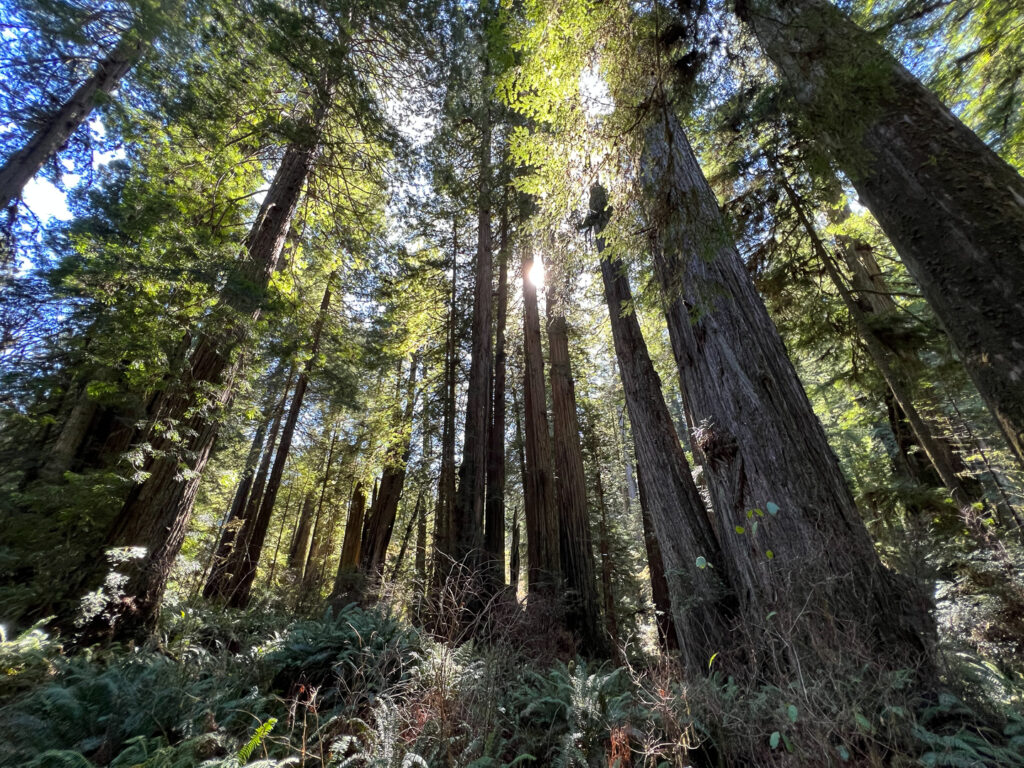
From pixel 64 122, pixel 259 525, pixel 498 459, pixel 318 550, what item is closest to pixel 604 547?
pixel 498 459

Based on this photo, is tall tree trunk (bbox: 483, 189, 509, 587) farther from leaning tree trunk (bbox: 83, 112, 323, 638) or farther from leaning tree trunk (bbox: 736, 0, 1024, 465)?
leaning tree trunk (bbox: 736, 0, 1024, 465)

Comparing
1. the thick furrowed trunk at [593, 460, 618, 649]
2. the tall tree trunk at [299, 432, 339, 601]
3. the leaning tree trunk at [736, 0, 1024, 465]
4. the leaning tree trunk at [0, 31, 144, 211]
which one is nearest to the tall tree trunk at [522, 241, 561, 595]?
the thick furrowed trunk at [593, 460, 618, 649]

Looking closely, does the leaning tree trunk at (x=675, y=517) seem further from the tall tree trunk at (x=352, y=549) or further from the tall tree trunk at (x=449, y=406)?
the tall tree trunk at (x=352, y=549)

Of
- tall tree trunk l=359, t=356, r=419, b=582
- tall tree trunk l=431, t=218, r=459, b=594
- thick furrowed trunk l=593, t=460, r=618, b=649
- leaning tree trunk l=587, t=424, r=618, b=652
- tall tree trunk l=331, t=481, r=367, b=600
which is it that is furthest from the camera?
leaning tree trunk l=587, t=424, r=618, b=652

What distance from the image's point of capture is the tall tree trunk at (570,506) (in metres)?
6.71

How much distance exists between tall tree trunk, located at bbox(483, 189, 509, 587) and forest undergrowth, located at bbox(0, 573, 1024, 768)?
3.41 meters

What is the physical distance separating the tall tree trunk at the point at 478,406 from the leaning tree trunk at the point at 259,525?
3.13 meters

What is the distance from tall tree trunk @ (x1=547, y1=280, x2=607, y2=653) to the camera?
6711mm

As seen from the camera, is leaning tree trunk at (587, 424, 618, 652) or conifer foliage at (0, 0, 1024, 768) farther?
leaning tree trunk at (587, 424, 618, 652)

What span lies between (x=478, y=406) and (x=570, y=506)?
276cm

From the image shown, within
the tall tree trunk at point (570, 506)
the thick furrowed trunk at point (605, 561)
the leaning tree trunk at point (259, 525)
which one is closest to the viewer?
the tall tree trunk at point (570, 506)

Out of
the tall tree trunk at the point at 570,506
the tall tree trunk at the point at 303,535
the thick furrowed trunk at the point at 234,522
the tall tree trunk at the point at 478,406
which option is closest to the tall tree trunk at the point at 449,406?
the tall tree trunk at the point at 478,406

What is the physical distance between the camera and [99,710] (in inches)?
101

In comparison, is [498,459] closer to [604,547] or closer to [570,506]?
[570,506]
